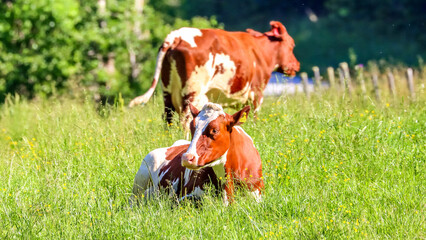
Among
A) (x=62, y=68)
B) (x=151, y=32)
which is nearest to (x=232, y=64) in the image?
(x=62, y=68)

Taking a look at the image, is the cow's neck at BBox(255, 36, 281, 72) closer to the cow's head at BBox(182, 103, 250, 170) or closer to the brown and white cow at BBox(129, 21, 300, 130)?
the brown and white cow at BBox(129, 21, 300, 130)

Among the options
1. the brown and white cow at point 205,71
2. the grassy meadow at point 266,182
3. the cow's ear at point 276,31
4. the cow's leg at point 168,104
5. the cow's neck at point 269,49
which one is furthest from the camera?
the cow's ear at point 276,31

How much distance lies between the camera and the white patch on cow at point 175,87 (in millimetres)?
8031

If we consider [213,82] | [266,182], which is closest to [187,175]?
[266,182]

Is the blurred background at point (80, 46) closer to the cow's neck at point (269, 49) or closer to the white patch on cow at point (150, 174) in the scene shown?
the cow's neck at point (269, 49)

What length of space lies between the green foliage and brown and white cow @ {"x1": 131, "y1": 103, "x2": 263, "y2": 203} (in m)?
8.34

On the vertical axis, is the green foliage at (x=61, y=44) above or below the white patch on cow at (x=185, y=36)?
below

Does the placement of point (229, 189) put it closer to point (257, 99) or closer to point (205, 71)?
point (205, 71)

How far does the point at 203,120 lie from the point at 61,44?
32.9 feet

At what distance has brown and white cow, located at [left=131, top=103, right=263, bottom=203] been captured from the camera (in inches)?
210

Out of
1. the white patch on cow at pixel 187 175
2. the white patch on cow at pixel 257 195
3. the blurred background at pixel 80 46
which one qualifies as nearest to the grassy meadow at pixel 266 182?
the white patch on cow at pixel 257 195

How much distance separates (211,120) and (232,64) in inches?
122

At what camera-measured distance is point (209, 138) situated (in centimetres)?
536

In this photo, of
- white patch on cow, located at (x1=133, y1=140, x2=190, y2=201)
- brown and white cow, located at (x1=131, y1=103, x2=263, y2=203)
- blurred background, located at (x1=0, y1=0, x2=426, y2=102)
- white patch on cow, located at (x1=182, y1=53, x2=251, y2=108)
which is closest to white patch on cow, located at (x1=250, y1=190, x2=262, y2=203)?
brown and white cow, located at (x1=131, y1=103, x2=263, y2=203)
